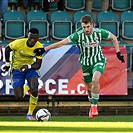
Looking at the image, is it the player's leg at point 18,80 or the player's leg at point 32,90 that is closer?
the player's leg at point 32,90

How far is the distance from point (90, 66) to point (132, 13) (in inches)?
230

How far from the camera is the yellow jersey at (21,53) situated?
39.9 feet

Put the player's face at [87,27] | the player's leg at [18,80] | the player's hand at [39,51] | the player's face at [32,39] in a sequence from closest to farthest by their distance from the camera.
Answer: the player's face at [87,27] → the player's hand at [39,51] → the player's face at [32,39] → the player's leg at [18,80]

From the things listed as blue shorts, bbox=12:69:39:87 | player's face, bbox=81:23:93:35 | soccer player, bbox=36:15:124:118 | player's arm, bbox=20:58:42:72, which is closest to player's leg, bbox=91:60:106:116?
soccer player, bbox=36:15:124:118

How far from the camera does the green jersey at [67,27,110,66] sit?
1145 cm

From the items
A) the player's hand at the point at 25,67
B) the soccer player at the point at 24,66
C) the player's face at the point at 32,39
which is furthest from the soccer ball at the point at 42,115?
the player's face at the point at 32,39

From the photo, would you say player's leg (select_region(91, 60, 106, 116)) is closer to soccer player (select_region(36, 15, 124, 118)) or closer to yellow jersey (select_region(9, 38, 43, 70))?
soccer player (select_region(36, 15, 124, 118))

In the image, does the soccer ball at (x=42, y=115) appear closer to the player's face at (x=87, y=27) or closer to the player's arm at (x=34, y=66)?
the player's arm at (x=34, y=66)

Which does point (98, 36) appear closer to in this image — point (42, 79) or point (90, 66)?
point (90, 66)

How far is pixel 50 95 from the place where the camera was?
13930mm

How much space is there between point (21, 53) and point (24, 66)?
0.87ft

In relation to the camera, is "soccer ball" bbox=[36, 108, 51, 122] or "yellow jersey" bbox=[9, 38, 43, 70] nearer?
"soccer ball" bbox=[36, 108, 51, 122]

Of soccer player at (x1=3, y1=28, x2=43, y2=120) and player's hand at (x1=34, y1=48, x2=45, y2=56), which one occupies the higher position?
player's hand at (x1=34, y1=48, x2=45, y2=56)

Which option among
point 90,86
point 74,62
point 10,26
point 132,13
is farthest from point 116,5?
point 90,86
